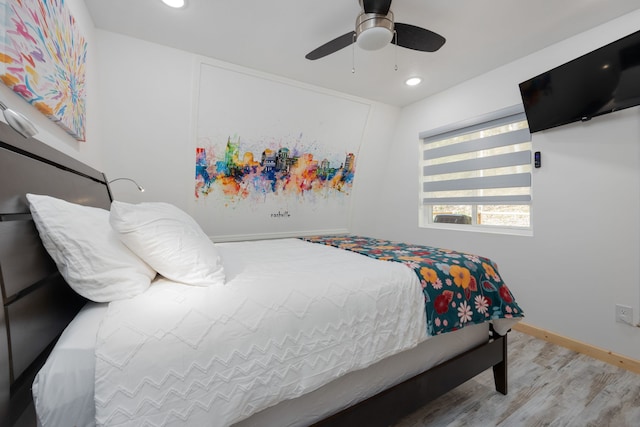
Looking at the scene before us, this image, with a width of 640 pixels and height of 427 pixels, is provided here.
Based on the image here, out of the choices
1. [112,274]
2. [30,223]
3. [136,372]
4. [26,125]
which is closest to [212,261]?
[112,274]

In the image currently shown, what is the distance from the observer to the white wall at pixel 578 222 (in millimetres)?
2002

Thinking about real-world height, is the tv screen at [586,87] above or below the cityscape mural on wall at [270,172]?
above

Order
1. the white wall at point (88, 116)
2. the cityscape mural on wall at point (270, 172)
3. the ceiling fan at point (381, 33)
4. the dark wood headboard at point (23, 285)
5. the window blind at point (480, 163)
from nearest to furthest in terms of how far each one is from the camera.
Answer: the dark wood headboard at point (23, 285)
the white wall at point (88, 116)
the ceiling fan at point (381, 33)
the window blind at point (480, 163)
the cityscape mural on wall at point (270, 172)

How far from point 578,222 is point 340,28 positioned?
2.45m

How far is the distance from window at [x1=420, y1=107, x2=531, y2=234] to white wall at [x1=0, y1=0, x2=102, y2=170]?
3.33 meters

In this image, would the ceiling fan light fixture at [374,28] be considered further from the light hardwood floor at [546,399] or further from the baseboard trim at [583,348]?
the baseboard trim at [583,348]

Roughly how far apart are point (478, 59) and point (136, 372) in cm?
326

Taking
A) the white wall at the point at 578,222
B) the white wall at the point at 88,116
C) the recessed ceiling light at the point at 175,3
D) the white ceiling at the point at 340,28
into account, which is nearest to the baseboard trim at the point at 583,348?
the white wall at the point at 578,222

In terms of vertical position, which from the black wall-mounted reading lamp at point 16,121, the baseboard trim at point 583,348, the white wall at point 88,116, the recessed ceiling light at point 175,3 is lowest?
the baseboard trim at point 583,348

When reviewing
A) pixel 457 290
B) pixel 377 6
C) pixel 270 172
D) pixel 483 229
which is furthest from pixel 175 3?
pixel 483 229

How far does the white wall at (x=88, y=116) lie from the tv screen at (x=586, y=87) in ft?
10.9

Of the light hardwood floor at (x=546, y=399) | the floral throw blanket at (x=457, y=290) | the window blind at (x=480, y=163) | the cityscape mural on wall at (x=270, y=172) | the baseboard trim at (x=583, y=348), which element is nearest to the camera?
the floral throw blanket at (x=457, y=290)

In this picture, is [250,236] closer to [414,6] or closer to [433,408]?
[433,408]

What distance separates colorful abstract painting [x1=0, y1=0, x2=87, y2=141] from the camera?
99cm
